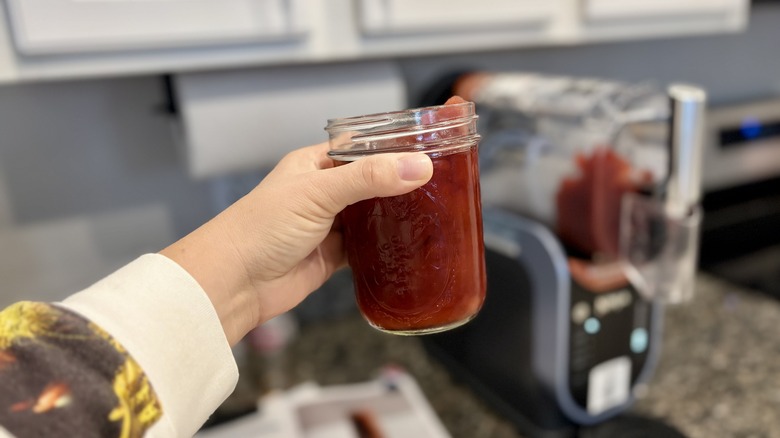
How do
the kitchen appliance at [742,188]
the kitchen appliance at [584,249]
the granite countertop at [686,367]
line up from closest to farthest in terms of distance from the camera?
the kitchen appliance at [584,249]
the granite countertop at [686,367]
the kitchen appliance at [742,188]

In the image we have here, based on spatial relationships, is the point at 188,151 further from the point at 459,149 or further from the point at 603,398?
the point at 603,398

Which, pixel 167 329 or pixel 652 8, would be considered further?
pixel 652 8

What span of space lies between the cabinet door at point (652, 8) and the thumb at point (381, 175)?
2.19 feet

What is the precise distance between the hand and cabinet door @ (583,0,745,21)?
25.7 inches

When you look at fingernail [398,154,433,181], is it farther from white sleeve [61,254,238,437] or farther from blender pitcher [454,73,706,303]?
blender pitcher [454,73,706,303]

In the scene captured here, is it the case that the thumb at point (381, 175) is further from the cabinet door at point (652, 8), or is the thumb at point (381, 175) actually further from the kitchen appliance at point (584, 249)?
the cabinet door at point (652, 8)

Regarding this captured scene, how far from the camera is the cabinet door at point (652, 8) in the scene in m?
0.94

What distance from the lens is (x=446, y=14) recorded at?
33.1 inches

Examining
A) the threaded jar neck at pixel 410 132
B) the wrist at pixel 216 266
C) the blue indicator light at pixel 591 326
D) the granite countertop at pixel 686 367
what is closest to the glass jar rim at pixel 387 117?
the threaded jar neck at pixel 410 132

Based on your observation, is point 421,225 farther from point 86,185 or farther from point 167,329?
point 86,185

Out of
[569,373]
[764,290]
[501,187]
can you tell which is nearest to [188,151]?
[501,187]

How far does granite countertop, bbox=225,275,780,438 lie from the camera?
875 mm

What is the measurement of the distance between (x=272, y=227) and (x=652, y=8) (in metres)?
0.83

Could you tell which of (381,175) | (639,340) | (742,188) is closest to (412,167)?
(381,175)
